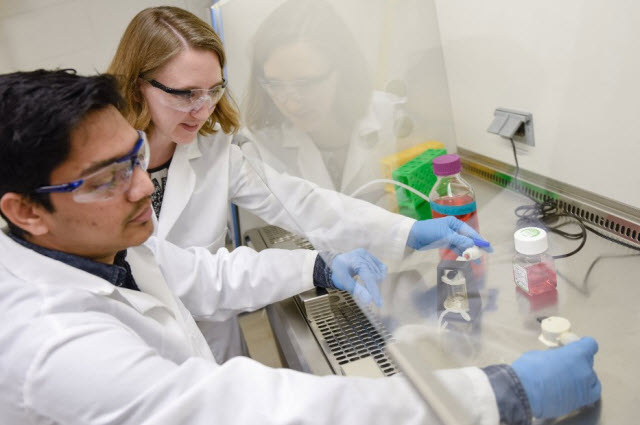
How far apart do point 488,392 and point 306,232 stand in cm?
75

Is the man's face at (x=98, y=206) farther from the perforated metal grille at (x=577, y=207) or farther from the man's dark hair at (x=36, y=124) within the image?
the perforated metal grille at (x=577, y=207)

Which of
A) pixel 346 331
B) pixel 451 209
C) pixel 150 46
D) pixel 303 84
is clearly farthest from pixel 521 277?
pixel 150 46

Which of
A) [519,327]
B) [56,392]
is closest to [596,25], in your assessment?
[519,327]

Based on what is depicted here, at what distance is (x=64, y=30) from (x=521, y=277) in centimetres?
240

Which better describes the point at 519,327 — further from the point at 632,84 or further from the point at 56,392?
the point at 56,392

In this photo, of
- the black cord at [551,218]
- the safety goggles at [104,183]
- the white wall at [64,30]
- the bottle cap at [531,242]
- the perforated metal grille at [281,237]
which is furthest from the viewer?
the white wall at [64,30]

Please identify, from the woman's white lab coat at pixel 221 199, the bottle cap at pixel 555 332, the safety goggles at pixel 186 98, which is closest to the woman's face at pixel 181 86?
the safety goggles at pixel 186 98

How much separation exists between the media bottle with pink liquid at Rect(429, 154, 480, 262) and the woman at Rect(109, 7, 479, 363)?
0.08 m

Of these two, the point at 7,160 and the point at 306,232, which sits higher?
the point at 7,160

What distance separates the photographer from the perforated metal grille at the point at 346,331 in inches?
38.1

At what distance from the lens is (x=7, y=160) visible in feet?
2.42

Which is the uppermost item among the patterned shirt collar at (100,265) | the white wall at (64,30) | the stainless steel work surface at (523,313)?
the white wall at (64,30)

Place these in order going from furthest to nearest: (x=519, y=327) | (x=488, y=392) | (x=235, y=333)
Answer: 1. (x=235, y=333)
2. (x=519, y=327)
3. (x=488, y=392)

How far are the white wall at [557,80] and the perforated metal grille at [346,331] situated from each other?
61cm
